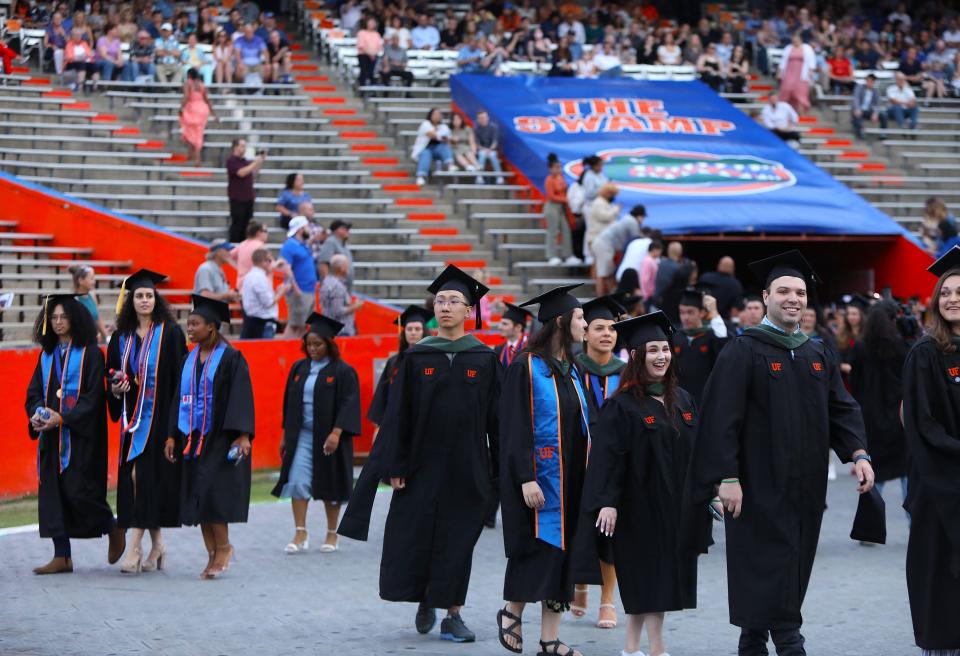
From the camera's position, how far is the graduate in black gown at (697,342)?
12.5 meters

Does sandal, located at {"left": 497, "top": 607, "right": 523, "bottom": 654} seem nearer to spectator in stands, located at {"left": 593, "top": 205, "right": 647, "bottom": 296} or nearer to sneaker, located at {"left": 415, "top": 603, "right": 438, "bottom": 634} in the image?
sneaker, located at {"left": 415, "top": 603, "right": 438, "bottom": 634}

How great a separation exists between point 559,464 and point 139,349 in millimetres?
3942

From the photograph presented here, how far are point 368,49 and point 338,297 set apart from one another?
9.82 metres

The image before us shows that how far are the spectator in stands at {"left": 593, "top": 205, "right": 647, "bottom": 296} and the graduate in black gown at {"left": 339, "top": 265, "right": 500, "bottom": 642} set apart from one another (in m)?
11.8

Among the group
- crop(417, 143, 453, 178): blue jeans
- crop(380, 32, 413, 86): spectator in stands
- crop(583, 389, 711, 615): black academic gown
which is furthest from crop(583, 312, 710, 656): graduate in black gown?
crop(380, 32, 413, 86): spectator in stands

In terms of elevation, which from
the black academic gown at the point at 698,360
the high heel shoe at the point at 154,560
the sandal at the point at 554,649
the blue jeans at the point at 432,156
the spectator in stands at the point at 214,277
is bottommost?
the high heel shoe at the point at 154,560

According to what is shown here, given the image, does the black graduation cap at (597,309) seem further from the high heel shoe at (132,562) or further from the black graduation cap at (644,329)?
the high heel shoe at (132,562)

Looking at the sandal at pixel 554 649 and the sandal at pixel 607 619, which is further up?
the sandal at pixel 554 649

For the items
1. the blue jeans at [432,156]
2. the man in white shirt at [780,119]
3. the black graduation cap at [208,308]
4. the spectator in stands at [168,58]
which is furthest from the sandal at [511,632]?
the man in white shirt at [780,119]

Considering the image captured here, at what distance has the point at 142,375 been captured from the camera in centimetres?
1069

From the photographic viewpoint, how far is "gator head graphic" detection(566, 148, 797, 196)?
22.9 meters

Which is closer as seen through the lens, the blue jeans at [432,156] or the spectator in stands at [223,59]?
the blue jeans at [432,156]

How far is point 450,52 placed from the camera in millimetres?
27562

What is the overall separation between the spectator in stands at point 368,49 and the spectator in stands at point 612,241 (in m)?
7.56
